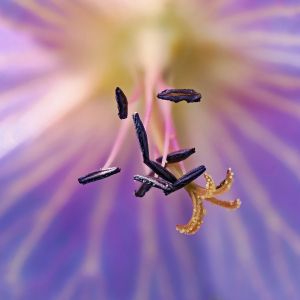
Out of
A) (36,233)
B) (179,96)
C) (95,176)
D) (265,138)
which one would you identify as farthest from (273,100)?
(36,233)

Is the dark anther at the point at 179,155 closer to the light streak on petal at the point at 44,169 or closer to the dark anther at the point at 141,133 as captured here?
the dark anther at the point at 141,133

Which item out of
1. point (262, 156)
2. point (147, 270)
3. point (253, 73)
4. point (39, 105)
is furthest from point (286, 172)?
point (39, 105)

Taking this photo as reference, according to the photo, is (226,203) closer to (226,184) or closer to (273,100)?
(226,184)

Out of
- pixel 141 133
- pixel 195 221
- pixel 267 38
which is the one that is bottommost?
pixel 195 221

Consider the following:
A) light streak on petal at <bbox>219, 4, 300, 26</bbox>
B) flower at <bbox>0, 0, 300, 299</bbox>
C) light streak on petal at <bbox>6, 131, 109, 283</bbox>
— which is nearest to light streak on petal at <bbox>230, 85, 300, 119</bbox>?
flower at <bbox>0, 0, 300, 299</bbox>

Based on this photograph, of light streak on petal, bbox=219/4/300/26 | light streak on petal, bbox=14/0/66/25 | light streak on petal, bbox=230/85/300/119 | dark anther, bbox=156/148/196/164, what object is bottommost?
dark anther, bbox=156/148/196/164

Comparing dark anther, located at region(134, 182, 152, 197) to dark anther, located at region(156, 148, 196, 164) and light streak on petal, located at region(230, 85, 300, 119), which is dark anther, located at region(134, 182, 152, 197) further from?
light streak on petal, located at region(230, 85, 300, 119)

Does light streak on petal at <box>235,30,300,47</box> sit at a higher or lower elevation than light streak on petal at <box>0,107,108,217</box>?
higher
